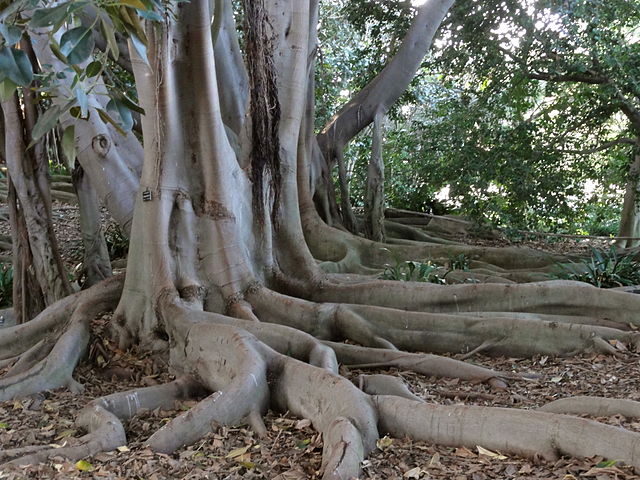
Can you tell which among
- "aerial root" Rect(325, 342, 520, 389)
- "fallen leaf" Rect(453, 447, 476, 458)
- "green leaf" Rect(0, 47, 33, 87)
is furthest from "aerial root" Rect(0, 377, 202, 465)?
"green leaf" Rect(0, 47, 33, 87)

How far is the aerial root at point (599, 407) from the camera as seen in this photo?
371 cm

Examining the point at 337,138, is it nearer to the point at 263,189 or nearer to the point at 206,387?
the point at 263,189

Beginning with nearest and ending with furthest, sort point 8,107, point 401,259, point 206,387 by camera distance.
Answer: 1. point 206,387
2. point 8,107
3. point 401,259

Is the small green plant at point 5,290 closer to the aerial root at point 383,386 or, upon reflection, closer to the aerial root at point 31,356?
the aerial root at point 31,356

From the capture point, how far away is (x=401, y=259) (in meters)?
8.66

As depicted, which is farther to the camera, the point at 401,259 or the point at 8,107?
the point at 401,259

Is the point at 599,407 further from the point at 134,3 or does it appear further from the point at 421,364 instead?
the point at 134,3

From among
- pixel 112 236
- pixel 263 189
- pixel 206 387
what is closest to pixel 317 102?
pixel 112 236

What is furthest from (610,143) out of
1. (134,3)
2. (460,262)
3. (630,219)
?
(134,3)

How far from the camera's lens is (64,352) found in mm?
5340

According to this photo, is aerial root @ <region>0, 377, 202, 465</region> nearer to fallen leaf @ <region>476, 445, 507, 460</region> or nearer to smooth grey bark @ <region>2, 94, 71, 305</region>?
fallen leaf @ <region>476, 445, 507, 460</region>

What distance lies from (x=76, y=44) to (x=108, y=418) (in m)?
2.67

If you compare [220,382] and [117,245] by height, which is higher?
[117,245]

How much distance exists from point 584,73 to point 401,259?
375cm
